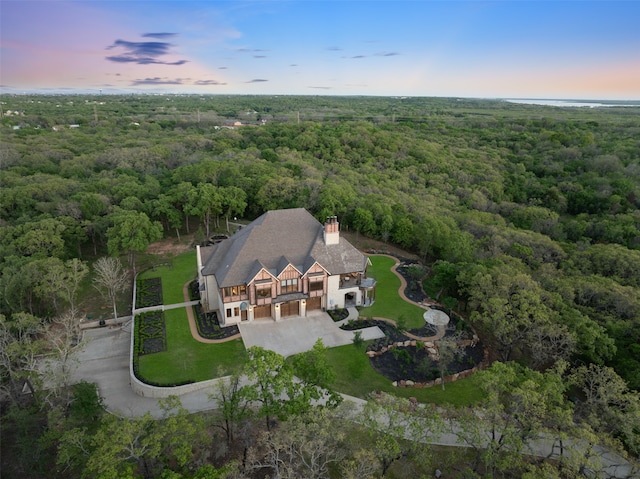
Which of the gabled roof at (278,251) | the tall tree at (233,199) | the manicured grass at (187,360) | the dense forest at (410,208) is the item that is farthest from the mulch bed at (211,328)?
the tall tree at (233,199)

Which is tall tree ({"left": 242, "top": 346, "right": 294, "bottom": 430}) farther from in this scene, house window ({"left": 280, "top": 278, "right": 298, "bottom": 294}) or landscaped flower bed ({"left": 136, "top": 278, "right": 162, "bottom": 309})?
landscaped flower bed ({"left": 136, "top": 278, "right": 162, "bottom": 309})

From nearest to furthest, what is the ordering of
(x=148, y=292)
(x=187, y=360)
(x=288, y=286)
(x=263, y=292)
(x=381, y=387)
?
(x=381, y=387) → (x=187, y=360) → (x=263, y=292) → (x=288, y=286) → (x=148, y=292)

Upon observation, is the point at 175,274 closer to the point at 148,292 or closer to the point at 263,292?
the point at 148,292

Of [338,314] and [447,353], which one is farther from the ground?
[447,353]

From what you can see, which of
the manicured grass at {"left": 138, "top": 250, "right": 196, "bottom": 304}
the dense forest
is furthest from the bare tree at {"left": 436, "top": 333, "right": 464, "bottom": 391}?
the manicured grass at {"left": 138, "top": 250, "right": 196, "bottom": 304}

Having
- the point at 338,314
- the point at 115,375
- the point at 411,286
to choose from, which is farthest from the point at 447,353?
the point at 115,375

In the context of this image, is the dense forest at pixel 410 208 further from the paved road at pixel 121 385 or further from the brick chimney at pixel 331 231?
the brick chimney at pixel 331 231

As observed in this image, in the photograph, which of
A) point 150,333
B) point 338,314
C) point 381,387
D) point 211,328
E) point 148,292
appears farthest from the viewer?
point 148,292

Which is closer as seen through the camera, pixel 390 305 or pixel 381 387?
pixel 381 387
